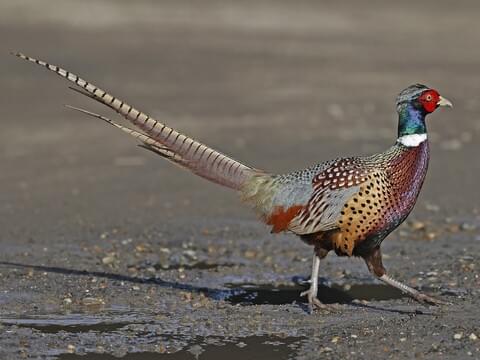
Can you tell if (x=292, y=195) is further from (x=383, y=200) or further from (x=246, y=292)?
(x=246, y=292)

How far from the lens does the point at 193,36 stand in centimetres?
2100

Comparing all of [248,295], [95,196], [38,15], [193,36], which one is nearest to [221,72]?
[193,36]

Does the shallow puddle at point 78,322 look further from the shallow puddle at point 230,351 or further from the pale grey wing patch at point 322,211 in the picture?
the pale grey wing patch at point 322,211

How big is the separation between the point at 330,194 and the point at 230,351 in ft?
4.15

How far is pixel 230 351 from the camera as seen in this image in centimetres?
659

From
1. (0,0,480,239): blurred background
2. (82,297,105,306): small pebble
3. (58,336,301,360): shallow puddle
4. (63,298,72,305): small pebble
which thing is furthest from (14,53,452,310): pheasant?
(0,0,480,239): blurred background

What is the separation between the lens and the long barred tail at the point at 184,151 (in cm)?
736

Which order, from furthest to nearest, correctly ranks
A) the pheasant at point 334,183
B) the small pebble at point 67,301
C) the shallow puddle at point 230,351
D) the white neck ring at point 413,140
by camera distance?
the small pebble at point 67,301
the white neck ring at point 413,140
the pheasant at point 334,183
the shallow puddle at point 230,351

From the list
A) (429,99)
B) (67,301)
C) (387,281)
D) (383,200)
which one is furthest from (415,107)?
(67,301)

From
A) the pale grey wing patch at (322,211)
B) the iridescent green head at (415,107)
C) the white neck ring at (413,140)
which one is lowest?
the pale grey wing patch at (322,211)

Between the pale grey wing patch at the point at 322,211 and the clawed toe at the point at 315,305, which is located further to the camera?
the clawed toe at the point at 315,305

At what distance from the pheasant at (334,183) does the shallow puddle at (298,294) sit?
0.41 meters

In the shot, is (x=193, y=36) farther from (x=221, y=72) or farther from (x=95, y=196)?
(x=95, y=196)

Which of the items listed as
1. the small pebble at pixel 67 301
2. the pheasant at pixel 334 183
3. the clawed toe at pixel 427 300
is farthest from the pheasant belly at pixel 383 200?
the small pebble at pixel 67 301
